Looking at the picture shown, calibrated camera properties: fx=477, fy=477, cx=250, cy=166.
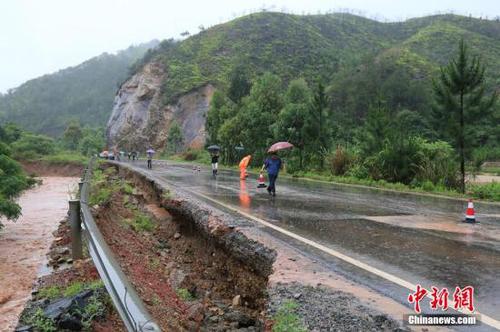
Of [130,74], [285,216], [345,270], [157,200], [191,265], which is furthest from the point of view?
[130,74]

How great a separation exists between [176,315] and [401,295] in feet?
9.23

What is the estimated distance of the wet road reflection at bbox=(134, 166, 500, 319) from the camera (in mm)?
5543

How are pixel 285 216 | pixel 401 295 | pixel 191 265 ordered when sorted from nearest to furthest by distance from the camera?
pixel 401 295
pixel 191 265
pixel 285 216

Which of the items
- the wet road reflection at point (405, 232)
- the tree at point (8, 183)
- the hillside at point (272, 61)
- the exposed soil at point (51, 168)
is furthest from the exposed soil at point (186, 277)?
the hillside at point (272, 61)

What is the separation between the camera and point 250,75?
7350 centimetres

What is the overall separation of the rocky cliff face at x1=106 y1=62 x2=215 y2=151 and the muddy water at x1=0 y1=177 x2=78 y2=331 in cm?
5543

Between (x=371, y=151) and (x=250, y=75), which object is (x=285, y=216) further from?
(x=250, y=75)

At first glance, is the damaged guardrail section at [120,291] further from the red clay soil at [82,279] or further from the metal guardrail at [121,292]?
the red clay soil at [82,279]

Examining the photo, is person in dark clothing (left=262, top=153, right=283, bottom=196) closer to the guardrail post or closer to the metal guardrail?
the guardrail post

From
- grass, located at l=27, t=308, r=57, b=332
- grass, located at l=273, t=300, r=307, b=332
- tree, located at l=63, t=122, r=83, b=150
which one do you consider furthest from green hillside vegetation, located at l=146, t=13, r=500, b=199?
tree, located at l=63, t=122, r=83, b=150

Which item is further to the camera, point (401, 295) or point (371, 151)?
point (371, 151)

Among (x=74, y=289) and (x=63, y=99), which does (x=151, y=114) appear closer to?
(x=74, y=289)

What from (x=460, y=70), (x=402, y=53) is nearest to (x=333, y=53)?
(x=402, y=53)

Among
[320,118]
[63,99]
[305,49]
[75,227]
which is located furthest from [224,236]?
[63,99]
